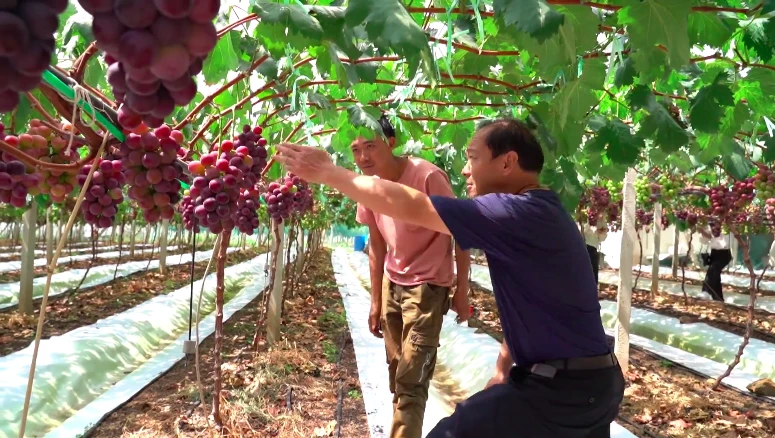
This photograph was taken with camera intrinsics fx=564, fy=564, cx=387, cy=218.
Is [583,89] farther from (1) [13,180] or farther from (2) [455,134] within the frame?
(1) [13,180]

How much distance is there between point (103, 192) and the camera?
55.3 inches

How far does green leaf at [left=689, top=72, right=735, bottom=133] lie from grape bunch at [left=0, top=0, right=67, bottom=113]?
240cm

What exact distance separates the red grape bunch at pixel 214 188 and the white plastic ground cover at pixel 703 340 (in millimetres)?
5733

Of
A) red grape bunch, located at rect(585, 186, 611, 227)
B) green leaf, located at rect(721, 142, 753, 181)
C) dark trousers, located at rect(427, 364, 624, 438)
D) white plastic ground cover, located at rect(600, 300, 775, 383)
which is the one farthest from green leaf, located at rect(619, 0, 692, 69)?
red grape bunch, located at rect(585, 186, 611, 227)

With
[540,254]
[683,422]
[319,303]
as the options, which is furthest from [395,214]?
[319,303]

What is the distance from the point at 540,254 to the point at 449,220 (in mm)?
280

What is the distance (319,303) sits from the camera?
9906 millimetres

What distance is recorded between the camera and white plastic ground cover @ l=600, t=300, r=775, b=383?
569 centimetres

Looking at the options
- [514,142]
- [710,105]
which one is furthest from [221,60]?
[710,105]

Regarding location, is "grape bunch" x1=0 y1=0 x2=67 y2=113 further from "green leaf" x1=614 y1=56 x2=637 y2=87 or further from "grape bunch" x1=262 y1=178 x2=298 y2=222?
"grape bunch" x1=262 y1=178 x2=298 y2=222

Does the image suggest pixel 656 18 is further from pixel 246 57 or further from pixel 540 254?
pixel 246 57

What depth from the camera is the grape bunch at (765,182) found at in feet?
15.4

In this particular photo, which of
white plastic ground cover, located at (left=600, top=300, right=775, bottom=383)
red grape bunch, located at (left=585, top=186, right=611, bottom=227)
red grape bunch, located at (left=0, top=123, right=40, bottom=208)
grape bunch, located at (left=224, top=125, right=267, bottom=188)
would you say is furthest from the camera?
red grape bunch, located at (left=585, top=186, right=611, bottom=227)

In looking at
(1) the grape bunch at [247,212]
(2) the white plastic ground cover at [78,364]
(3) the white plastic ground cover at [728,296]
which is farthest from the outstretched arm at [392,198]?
(3) the white plastic ground cover at [728,296]
